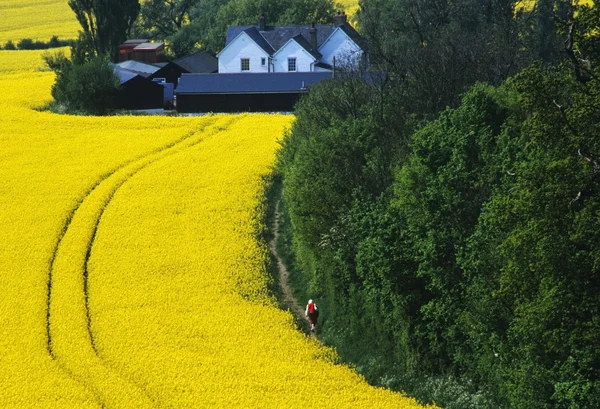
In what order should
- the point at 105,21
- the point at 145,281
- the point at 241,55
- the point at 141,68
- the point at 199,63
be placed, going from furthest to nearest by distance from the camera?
1. the point at 199,63
2. the point at 105,21
3. the point at 241,55
4. the point at 141,68
5. the point at 145,281

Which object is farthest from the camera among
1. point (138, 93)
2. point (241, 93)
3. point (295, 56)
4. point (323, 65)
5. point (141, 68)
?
point (295, 56)

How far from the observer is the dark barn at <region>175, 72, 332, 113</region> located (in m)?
88.9

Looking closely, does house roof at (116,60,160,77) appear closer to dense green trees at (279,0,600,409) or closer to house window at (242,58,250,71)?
house window at (242,58,250,71)

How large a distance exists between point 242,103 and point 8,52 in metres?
48.2

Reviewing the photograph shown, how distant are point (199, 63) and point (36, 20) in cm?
5916

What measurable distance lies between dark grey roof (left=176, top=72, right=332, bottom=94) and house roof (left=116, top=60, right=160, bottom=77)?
8970 mm

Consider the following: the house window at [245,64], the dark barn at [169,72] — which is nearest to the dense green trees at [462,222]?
the dark barn at [169,72]

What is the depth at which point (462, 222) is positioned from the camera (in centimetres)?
3672

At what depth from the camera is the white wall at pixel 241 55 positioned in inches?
4222

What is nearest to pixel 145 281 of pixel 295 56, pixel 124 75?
pixel 124 75

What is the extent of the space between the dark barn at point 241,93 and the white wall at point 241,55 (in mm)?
17383

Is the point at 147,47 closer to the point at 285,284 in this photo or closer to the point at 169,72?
the point at 169,72

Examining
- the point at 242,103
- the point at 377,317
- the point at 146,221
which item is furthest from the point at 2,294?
the point at 242,103

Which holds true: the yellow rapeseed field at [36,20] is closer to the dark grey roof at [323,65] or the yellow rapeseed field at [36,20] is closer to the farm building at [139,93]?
the dark grey roof at [323,65]
